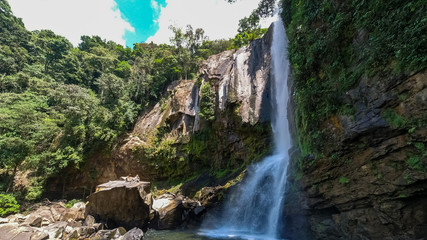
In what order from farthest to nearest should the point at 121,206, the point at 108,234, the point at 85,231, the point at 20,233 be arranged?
the point at 121,206
the point at 85,231
the point at 108,234
the point at 20,233

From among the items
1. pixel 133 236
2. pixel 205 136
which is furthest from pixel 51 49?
pixel 133 236

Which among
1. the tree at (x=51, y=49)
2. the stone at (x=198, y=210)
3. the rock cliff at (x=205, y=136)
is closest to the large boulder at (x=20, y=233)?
the stone at (x=198, y=210)

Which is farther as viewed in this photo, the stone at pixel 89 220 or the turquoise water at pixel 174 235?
the stone at pixel 89 220

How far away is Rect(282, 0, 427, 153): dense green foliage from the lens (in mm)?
4461

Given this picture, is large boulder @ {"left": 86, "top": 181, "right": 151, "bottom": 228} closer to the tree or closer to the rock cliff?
the rock cliff

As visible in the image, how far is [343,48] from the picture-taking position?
6344mm

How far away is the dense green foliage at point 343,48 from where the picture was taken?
4461mm

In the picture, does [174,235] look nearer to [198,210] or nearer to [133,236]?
[133,236]

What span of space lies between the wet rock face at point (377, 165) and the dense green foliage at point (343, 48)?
1.14ft

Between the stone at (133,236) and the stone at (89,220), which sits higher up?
the stone at (89,220)

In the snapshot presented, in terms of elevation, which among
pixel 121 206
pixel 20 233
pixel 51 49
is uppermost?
pixel 51 49

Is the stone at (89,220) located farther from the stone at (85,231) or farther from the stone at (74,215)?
the stone at (74,215)

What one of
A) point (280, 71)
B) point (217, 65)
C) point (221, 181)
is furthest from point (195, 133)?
point (280, 71)

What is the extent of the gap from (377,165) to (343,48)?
3.73 metres
